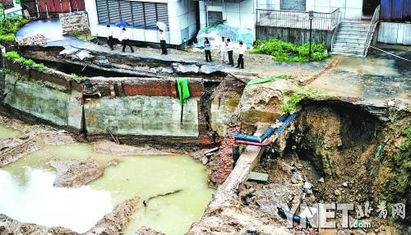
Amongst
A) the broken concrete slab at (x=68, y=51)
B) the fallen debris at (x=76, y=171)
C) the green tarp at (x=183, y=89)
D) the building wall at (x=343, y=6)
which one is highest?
the building wall at (x=343, y=6)

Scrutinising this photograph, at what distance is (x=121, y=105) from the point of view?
81.0ft

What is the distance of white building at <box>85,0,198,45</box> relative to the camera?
26.5 meters

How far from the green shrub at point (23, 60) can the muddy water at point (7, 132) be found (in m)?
3.54

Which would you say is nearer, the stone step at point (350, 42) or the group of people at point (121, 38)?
the stone step at point (350, 42)

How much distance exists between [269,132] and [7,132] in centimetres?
1522

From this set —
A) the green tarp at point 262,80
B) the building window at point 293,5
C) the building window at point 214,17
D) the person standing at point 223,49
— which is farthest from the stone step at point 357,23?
the building window at point 214,17

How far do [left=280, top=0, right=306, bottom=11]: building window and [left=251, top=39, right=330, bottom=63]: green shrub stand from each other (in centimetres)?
181

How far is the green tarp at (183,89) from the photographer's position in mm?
23203

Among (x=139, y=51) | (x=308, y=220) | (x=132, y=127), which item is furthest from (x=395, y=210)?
(x=139, y=51)

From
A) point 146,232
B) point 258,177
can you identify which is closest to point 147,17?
point 258,177

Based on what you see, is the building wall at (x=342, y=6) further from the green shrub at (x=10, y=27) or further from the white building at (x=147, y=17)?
the green shrub at (x=10, y=27)

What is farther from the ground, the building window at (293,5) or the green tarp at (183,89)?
the building window at (293,5)

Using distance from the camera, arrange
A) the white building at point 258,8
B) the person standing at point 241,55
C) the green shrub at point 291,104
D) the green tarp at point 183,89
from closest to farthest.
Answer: the green shrub at point 291,104, the person standing at point 241,55, the green tarp at point 183,89, the white building at point 258,8

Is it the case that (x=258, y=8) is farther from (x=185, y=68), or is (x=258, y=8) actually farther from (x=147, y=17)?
(x=147, y=17)
